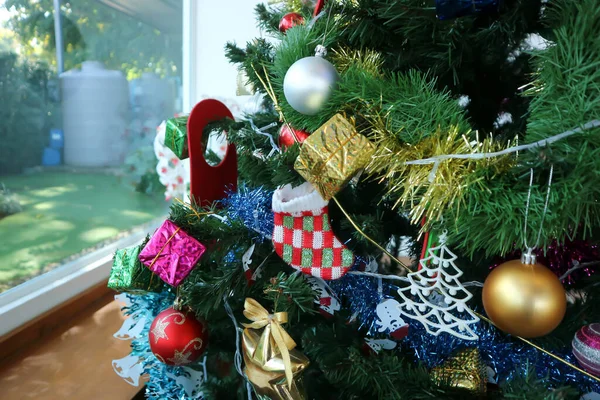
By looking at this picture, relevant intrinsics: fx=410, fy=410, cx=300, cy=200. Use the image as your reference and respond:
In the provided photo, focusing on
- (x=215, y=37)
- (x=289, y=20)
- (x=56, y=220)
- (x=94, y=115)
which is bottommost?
(x=56, y=220)

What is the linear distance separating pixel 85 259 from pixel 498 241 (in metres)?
0.95

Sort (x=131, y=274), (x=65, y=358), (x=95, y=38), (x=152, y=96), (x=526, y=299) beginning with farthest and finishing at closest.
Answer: (x=152, y=96) → (x=95, y=38) → (x=65, y=358) → (x=131, y=274) → (x=526, y=299)

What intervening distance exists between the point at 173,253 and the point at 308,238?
0.15 metres

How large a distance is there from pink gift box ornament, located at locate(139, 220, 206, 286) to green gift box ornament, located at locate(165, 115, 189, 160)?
0.18 m

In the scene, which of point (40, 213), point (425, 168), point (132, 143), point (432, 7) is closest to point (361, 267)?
point (425, 168)

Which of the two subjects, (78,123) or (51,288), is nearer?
(51,288)

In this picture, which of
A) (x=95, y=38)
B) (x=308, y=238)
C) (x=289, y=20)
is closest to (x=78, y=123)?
(x=95, y=38)

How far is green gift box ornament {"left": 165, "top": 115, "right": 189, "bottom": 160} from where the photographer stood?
1.96 feet

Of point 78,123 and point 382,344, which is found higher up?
point 78,123

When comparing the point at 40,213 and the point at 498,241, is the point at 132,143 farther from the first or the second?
the point at 498,241

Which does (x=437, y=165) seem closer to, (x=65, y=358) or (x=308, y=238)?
(x=308, y=238)

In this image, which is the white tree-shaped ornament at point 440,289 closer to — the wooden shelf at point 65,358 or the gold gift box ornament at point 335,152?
the gold gift box ornament at point 335,152

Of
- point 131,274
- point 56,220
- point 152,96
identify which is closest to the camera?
point 131,274

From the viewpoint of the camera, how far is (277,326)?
41 centimetres
